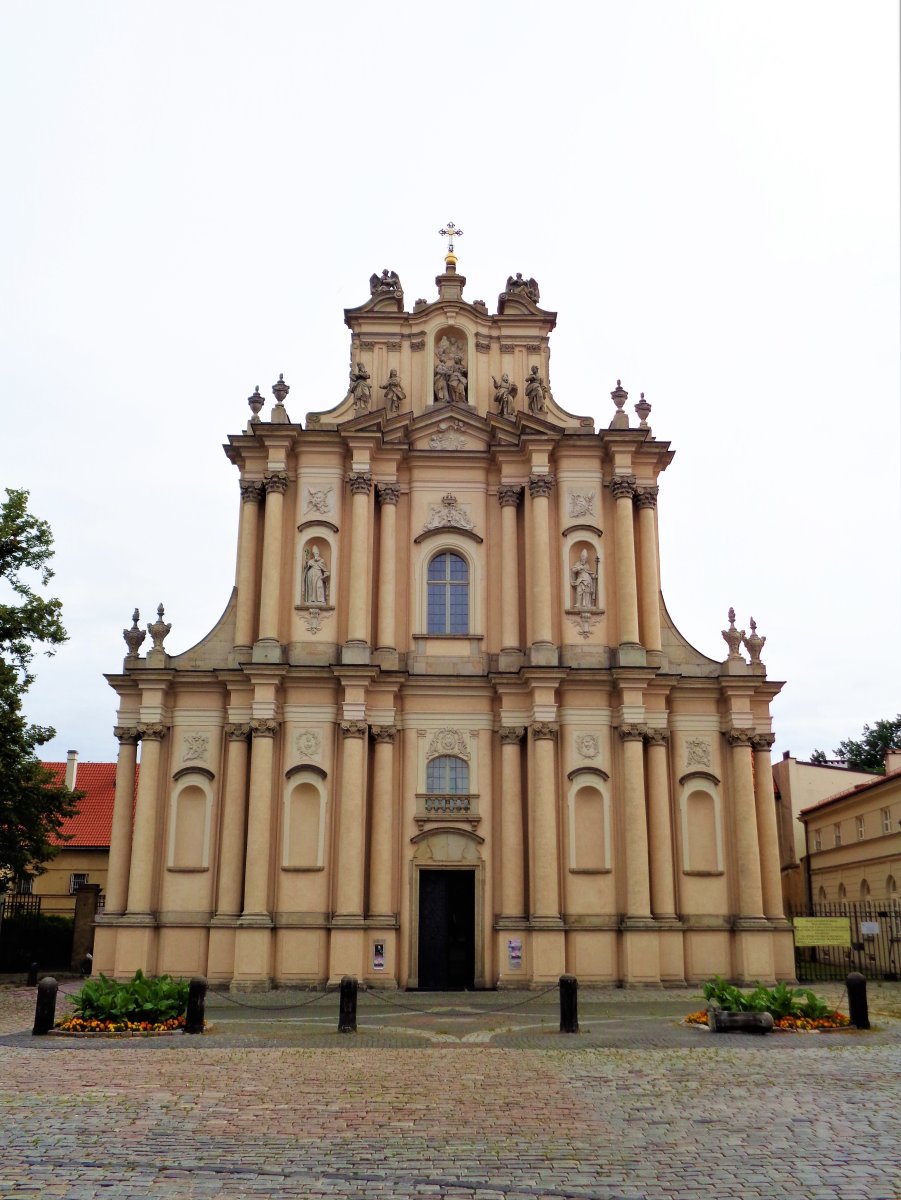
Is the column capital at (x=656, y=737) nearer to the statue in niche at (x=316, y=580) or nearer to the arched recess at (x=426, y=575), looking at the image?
the arched recess at (x=426, y=575)

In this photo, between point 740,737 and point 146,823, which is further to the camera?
point 740,737

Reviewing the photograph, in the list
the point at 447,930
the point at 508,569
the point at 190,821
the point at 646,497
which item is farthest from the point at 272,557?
the point at 447,930

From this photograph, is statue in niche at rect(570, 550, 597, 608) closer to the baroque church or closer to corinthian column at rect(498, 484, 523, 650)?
the baroque church

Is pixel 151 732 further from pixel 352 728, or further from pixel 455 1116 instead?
pixel 455 1116

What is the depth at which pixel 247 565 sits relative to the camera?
2952 cm

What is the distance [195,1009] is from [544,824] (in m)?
11.2

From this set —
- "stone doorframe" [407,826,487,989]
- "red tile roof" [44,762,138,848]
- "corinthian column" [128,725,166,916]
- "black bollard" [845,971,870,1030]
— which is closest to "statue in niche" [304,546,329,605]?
"corinthian column" [128,725,166,916]

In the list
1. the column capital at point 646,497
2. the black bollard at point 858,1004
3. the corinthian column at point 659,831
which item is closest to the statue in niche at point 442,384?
the column capital at point 646,497

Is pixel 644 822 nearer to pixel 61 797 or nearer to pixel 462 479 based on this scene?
pixel 462 479

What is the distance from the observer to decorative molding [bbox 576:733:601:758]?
28.1 metres

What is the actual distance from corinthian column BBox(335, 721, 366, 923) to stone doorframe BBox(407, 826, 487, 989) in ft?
5.05

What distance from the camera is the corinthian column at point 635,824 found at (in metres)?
26.7

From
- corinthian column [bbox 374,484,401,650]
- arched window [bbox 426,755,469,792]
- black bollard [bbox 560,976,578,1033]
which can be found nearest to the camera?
black bollard [bbox 560,976,578,1033]

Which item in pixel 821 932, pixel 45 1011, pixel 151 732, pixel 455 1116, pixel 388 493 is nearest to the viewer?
pixel 455 1116
